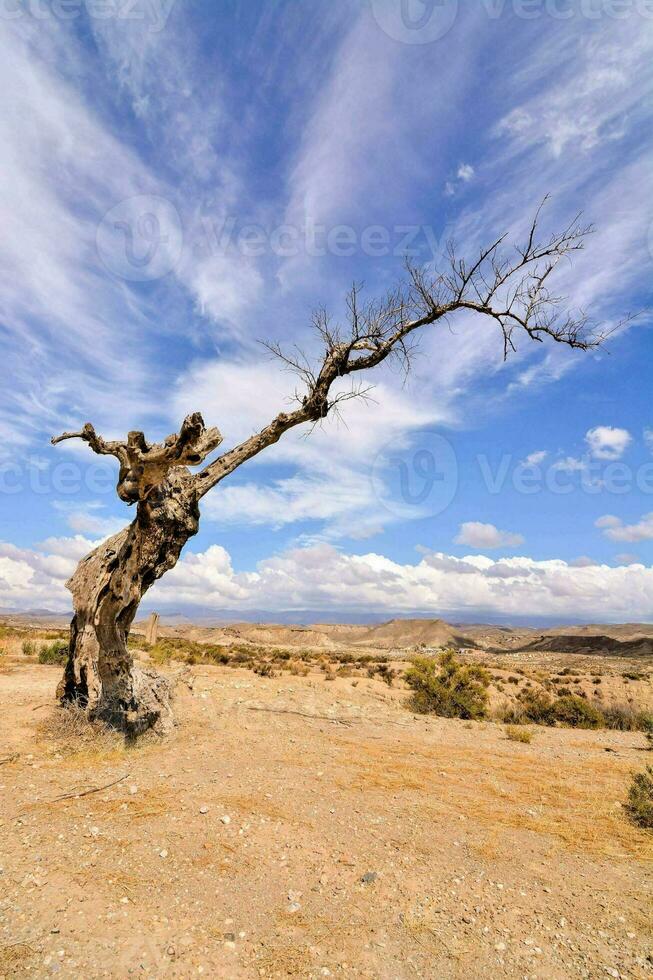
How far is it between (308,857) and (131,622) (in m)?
4.37


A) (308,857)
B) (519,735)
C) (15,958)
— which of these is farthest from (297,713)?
(15,958)

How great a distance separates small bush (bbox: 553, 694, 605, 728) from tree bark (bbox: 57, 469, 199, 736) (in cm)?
1028

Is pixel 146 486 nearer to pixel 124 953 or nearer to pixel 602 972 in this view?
pixel 124 953

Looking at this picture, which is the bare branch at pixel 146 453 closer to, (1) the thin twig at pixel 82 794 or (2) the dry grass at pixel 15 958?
(1) the thin twig at pixel 82 794

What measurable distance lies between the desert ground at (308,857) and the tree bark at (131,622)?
41 cm

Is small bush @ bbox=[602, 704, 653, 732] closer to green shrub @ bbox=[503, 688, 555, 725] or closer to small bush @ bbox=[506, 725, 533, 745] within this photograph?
green shrub @ bbox=[503, 688, 555, 725]

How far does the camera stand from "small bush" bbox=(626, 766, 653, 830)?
546 centimetres

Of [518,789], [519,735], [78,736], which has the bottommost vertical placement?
[519,735]

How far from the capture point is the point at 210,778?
6.04 meters

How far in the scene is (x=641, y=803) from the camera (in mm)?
5613

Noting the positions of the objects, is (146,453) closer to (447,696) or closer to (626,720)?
(447,696)

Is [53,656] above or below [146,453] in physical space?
below

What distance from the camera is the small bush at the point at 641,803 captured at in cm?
546

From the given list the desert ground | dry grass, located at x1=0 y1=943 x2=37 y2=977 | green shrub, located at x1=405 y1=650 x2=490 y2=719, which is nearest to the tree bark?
the desert ground
